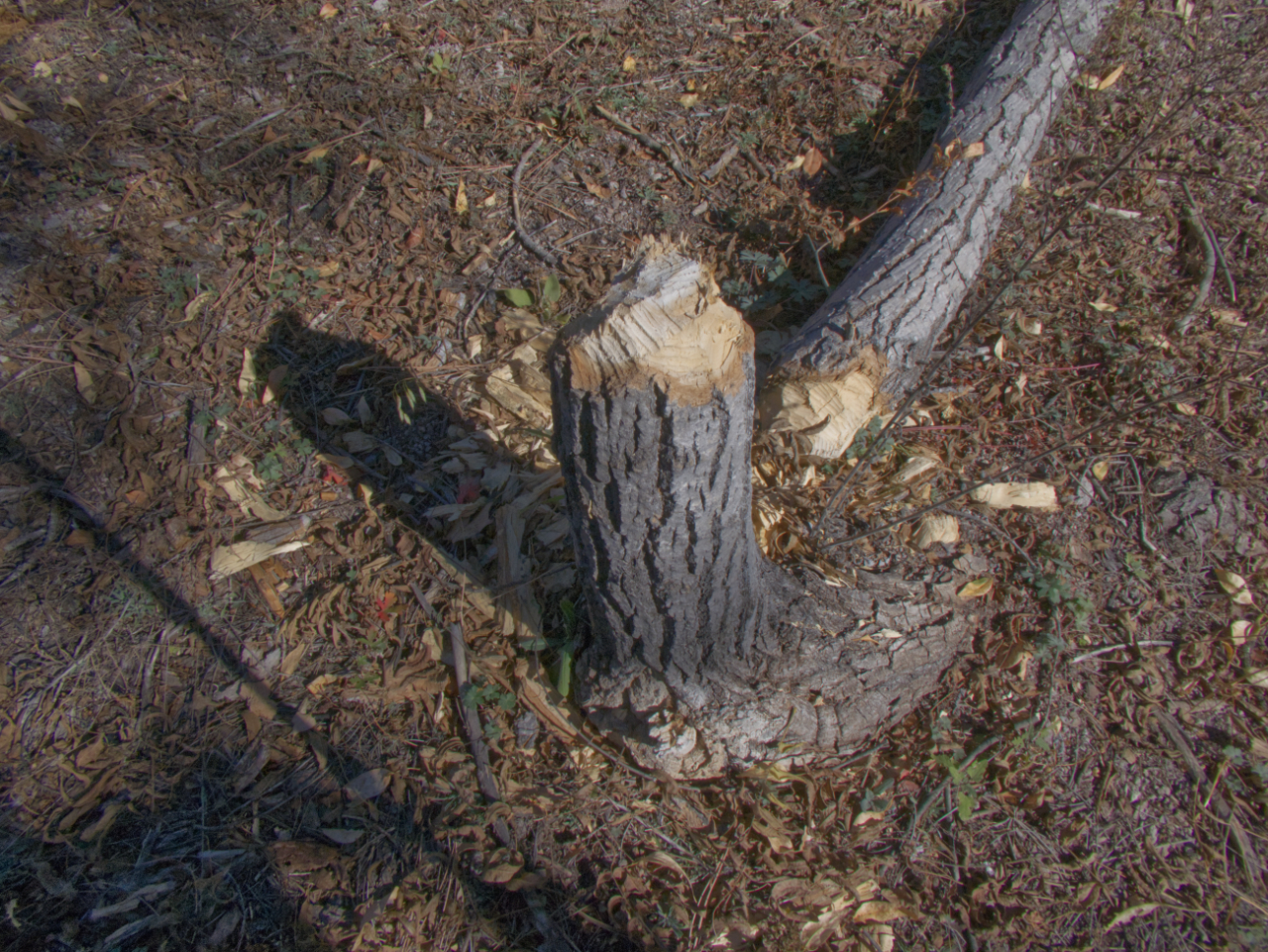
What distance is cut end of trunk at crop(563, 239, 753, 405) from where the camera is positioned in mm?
1477

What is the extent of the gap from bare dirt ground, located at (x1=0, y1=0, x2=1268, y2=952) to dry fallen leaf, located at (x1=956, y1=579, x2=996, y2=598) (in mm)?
93

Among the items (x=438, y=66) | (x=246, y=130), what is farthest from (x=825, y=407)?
(x=246, y=130)

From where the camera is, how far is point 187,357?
312 centimetres

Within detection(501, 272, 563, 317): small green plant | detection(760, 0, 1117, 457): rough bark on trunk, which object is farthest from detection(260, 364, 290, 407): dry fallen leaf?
detection(760, 0, 1117, 457): rough bark on trunk

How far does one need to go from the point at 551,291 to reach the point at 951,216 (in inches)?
80.9

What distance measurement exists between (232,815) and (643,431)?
1943mm

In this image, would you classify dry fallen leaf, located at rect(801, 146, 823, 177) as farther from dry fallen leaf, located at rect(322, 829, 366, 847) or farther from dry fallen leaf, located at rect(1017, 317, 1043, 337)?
dry fallen leaf, located at rect(322, 829, 366, 847)

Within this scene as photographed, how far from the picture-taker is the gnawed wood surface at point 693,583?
1521 mm

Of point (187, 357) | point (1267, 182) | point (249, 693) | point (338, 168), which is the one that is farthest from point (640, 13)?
point (249, 693)

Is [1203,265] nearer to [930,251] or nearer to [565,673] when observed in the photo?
[930,251]

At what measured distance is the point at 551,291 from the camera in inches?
131

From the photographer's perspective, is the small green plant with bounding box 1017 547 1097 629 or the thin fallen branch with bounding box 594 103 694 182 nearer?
the small green plant with bounding box 1017 547 1097 629

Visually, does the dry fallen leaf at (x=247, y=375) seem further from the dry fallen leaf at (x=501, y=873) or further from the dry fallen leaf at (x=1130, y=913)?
the dry fallen leaf at (x=1130, y=913)

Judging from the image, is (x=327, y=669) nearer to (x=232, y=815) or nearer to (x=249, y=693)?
(x=249, y=693)
